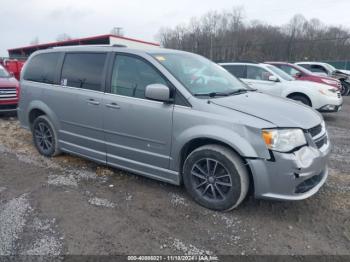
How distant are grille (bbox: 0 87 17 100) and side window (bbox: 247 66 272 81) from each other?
6.95 meters

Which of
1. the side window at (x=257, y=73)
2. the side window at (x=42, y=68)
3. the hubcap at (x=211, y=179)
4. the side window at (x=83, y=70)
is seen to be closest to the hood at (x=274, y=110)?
the hubcap at (x=211, y=179)

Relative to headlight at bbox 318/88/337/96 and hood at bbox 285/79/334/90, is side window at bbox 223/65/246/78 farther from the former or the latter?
headlight at bbox 318/88/337/96

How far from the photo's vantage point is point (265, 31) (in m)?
58.9

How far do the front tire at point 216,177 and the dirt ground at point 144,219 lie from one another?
14 centimetres

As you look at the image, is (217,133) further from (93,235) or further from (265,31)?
(265,31)

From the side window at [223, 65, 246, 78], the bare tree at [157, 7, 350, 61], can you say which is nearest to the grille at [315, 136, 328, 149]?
the side window at [223, 65, 246, 78]

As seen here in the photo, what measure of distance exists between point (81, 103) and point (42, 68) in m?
1.34

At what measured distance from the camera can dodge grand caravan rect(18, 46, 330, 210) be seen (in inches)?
121

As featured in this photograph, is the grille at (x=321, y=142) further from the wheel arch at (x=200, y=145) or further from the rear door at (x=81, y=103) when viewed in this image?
the rear door at (x=81, y=103)

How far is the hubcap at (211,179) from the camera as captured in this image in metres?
3.32

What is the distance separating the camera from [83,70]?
4.44m

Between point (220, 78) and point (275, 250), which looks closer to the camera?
point (275, 250)

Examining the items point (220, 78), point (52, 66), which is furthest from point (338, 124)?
point (52, 66)

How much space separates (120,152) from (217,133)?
1473 millimetres
